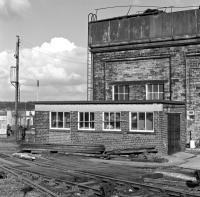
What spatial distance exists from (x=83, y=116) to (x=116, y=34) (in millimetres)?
7855

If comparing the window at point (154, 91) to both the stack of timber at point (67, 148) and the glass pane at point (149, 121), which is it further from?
the stack of timber at point (67, 148)

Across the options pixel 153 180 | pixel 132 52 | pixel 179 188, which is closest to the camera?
pixel 179 188

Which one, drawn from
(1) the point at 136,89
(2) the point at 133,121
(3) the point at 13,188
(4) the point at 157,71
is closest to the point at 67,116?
(2) the point at 133,121

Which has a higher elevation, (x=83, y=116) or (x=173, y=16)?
(x=173, y=16)

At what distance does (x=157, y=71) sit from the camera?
2683 centimetres

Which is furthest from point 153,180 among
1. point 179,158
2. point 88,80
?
point 88,80

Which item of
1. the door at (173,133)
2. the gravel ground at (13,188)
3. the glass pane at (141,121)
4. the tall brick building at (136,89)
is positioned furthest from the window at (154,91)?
the gravel ground at (13,188)

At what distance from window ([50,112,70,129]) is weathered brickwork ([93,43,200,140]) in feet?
16.7

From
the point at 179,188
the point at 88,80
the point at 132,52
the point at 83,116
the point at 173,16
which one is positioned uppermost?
the point at 173,16

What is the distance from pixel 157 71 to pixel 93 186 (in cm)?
1581

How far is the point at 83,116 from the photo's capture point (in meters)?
23.7

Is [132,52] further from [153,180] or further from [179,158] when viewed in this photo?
[153,180]

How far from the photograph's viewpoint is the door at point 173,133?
71.1 feet

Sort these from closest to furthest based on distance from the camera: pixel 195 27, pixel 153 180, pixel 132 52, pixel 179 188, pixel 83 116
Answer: pixel 179 188 < pixel 153 180 < pixel 83 116 < pixel 195 27 < pixel 132 52
